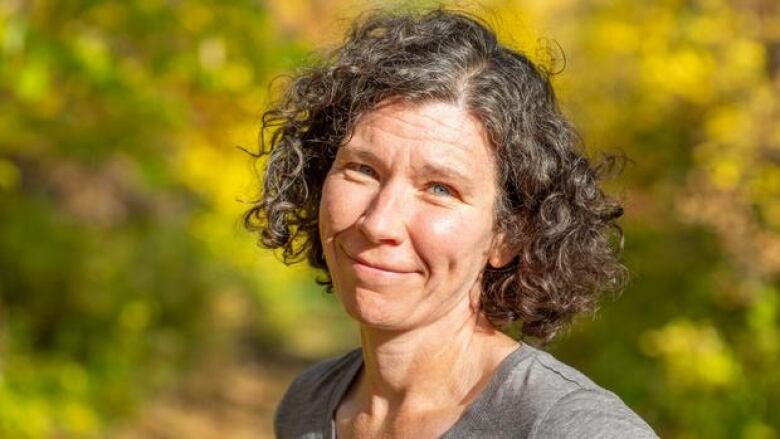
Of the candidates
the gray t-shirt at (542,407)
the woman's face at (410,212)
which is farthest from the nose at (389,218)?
the gray t-shirt at (542,407)

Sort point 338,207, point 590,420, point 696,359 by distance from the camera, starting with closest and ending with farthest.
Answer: point 590,420 < point 338,207 < point 696,359

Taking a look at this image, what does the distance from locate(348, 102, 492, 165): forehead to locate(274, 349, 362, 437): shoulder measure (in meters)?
0.64

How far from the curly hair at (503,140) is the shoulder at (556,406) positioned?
0.23 m

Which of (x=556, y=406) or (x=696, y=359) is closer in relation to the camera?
(x=556, y=406)

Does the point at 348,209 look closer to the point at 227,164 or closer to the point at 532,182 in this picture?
the point at 532,182

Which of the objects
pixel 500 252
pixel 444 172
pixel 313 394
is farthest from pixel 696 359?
pixel 444 172

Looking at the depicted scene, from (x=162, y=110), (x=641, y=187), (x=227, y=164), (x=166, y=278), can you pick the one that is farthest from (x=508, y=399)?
(x=166, y=278)

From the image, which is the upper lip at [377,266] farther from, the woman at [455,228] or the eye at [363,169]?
the eye at [363,169]

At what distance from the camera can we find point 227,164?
805cm

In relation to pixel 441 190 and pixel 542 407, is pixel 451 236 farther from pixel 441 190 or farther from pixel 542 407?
pixel 542 407

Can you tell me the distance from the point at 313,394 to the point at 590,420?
868 millimetres

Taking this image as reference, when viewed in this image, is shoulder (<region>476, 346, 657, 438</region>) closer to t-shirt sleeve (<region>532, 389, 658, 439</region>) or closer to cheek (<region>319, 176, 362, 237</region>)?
t-shirt sleeve (<region>532, 389, 658, 439</region>)

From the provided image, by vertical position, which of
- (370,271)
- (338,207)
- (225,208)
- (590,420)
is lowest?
(590,420)

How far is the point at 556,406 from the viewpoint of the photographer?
2.17 m
